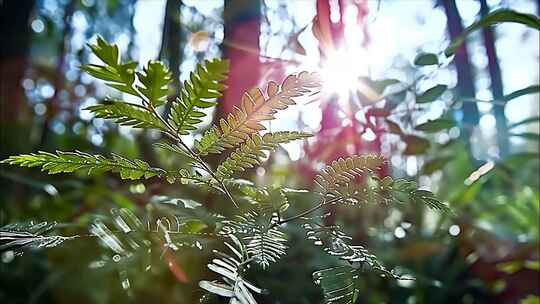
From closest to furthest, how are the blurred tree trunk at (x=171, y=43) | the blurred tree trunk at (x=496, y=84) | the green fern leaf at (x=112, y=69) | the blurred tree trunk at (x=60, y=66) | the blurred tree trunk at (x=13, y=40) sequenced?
the green fern leaf at (x=112, y=69), the blurred tree trunk at (x=496, y=84), the blurred tree trunk at (x=171, y=43), the blurred tree trunk at (x=13, y=40), the blurred tree trunk at (x=60, y=66)

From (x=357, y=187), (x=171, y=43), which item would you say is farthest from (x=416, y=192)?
(x=171, y=43)

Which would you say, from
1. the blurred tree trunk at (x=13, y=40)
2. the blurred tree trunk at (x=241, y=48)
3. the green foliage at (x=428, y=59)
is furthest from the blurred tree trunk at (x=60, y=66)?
the green foliage at (x=428, y=59)

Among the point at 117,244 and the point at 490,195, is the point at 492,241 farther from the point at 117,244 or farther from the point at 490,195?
the point at 117,244

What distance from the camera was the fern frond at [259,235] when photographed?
0.96 feet

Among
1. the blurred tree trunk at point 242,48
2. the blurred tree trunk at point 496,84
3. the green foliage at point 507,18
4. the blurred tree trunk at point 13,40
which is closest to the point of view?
the green foliage at point 507,18

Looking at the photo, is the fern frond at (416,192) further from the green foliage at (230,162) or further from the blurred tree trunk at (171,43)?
the blurred tree trunk at (171,43)

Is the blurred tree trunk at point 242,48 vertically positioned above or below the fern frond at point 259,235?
above

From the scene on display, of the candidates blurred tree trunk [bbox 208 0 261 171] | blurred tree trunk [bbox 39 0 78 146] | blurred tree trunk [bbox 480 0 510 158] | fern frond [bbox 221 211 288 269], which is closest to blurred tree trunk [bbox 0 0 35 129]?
blurred tree trunk [bbox 39 0 78 146]

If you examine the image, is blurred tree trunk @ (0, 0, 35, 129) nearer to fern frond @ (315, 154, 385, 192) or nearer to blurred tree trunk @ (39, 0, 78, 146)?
blurred tree trunk @ (39, 0, 78, 146)

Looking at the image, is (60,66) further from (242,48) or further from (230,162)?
(230,162)

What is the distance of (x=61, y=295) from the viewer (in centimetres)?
110

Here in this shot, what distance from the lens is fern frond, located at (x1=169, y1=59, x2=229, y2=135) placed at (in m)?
0.26

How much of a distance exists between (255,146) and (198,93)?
49 mm

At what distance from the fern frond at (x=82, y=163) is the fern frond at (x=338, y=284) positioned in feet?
0.36
